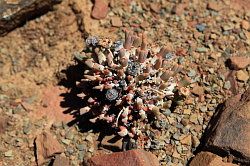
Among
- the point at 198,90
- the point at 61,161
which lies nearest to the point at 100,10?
the point at 198,90

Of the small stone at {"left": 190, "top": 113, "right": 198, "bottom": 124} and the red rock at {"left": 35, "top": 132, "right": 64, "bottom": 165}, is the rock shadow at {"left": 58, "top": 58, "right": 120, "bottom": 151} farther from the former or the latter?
the small stone at {"left": 190, "top": 113, "right": 198, "bottom": 124}

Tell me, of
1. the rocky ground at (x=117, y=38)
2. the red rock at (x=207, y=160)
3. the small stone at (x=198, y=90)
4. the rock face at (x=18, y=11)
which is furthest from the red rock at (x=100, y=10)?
the red rock at (x=207, y=160)

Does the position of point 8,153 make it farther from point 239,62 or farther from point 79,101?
point 239,62

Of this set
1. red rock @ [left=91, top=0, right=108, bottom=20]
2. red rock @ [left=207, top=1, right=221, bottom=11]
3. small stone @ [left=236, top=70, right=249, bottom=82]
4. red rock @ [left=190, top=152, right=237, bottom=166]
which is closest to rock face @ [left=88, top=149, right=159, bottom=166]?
red rock @ [left=190, top=152, right=237, bottom=166]

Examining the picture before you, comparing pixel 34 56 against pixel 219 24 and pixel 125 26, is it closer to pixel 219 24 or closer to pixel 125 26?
pixel 125 26

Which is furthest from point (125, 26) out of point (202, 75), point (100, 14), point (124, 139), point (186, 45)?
point (124, 139)

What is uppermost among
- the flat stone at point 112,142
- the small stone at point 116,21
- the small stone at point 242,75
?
the small stone at point 116,21

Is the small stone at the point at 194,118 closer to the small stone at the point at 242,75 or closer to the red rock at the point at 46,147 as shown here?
Result: the small stone at the point at 242,75
